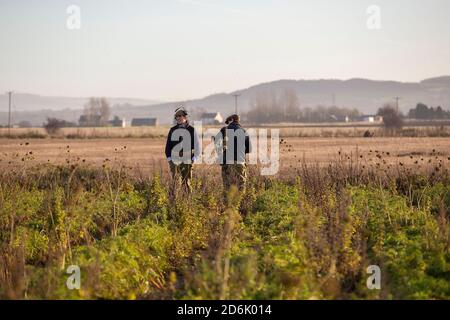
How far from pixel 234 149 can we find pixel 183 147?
1159 millimetres

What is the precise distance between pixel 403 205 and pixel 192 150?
4.46 meters

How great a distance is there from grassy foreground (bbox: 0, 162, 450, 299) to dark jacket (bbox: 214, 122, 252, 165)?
2.21ft

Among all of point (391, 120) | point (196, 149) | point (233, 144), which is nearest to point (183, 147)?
point (196, 149)

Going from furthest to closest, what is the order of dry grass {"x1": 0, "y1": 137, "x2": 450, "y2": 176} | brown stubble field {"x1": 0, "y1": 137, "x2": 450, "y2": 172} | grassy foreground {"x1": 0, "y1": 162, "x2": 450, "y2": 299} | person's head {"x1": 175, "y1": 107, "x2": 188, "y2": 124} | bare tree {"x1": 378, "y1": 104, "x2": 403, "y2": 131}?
bare tree {"x1": 378, "y1": 104, "x2": 403, "y2": 131}, dry grass {"x1": 0, "y1": 137, "x2": 450, "y2": 176}, brown stubble field {"x1": 0, "y1": 137, "x2": 450, "y2": 172}, person's head {"x1": 175, "y1": 107, "x2": 188, "y2": 124}, grassy foreground {"x1": 0, "y1": 162, "x2": 450, "y2": 299}

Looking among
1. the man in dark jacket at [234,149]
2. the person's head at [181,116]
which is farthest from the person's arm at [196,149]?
the man in dark jacket at [234,149]

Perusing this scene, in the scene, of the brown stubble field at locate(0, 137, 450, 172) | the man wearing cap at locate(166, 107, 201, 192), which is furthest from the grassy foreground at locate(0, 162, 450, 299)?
the brown stubble field at locate(0, 137, 450, 172)

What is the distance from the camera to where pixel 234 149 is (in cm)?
1265

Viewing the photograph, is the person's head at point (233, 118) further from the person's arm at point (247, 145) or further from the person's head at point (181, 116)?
the person's head at point (181, 116)

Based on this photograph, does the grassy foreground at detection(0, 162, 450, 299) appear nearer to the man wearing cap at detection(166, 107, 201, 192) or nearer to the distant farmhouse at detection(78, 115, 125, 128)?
the man wearing cap at detection(166, 107, 201, 192)

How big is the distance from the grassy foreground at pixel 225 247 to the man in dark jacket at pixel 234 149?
1.68ft

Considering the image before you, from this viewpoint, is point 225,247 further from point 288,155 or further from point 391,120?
point 391,120

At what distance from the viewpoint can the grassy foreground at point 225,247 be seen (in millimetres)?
6125

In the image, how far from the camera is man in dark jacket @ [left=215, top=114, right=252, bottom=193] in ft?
41.0
